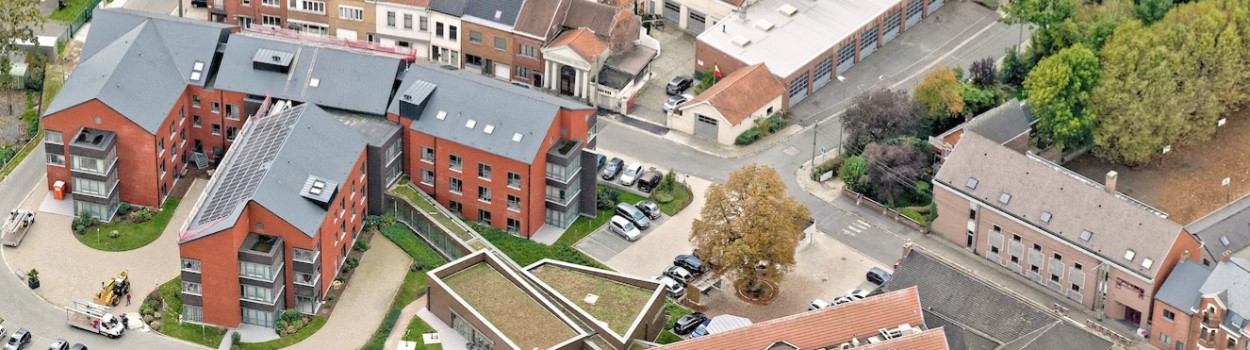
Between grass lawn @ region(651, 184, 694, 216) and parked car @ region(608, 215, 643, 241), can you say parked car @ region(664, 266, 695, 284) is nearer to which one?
parked car @ region(608, 215, 643, 241)

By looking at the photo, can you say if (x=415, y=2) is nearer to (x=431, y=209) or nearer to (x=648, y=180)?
(x=431, y=209)

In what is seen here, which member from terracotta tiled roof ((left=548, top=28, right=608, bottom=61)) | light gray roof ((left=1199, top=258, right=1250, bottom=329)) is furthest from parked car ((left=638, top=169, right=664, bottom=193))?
light gray roof ((left=1199, top=258, right=1250, bottom=329))

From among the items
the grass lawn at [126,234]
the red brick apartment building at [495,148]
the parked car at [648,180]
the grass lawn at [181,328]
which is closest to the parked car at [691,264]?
the red brick apartment building at [495,148]

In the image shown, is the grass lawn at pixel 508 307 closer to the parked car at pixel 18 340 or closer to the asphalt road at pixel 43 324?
the asphalt road at pixel 43 324

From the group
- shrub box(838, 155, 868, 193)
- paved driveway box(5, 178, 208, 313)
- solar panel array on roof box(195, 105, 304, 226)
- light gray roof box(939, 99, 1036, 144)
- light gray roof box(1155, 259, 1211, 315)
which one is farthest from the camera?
light gray roof box(939, 99, 1036, 144)

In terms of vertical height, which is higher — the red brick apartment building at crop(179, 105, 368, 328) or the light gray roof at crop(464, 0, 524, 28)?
the light gray roof at crop(464, 0, 524, 28)

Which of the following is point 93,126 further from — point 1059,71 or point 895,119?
point 1059,71

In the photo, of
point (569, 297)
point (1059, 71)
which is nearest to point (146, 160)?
point (569, 297)

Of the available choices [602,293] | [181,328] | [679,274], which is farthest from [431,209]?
[181,328]
